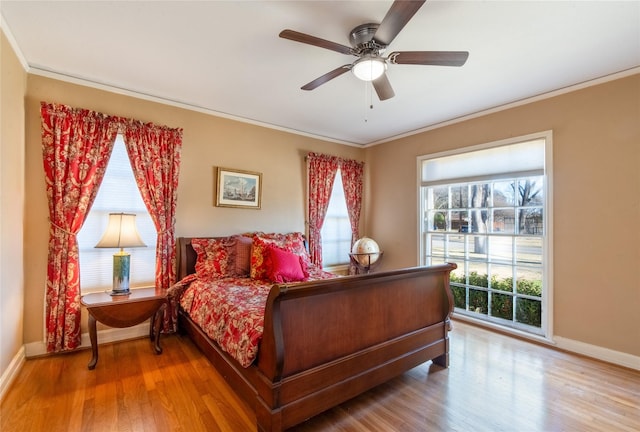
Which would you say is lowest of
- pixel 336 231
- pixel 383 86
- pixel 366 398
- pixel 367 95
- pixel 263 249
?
pixel 366 398

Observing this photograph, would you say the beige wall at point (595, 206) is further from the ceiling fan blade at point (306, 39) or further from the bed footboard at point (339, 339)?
the ceiling fan blade at point (306, 39)

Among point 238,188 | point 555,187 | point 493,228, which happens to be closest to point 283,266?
point 238,188

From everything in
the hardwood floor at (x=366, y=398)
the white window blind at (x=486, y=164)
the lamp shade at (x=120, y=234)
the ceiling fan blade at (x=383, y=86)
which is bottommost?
the hardwood floor at (x=366, y=398)

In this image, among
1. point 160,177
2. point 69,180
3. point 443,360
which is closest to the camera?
point 443,360

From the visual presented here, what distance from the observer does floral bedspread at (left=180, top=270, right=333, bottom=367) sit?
6.12 feet

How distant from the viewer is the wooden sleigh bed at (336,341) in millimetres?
1671

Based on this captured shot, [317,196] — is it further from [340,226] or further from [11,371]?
[11,371]

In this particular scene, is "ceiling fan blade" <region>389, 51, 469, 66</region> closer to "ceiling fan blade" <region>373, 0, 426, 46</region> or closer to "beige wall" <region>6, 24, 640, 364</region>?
"ceiling fan blade" <region>373, 0, 426, 46</region>

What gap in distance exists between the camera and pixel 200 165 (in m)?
3.53

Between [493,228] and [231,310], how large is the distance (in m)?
3.19

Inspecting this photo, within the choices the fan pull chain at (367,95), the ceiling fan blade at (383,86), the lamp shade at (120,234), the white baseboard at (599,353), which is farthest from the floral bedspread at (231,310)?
the white baseboard at (599,353)

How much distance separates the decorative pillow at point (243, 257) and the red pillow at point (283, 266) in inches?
12.5

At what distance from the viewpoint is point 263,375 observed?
1718 millimetres

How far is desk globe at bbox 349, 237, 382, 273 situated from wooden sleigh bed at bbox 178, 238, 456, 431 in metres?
1.83
